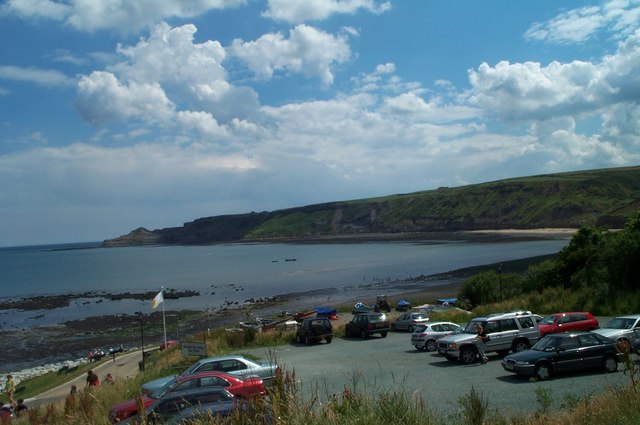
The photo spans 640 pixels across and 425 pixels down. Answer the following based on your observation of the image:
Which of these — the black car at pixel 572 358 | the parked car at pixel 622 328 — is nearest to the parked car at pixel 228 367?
the black car at pixel 572 358

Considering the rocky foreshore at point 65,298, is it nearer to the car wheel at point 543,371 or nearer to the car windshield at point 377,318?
the car windshield at point 377,318

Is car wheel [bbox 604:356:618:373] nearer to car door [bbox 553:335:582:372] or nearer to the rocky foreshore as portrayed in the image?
car door [bbox 553:335:582:372]

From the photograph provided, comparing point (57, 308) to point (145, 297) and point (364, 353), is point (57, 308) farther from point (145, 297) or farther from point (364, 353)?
point (364, 353)

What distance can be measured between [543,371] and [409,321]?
18.3 m

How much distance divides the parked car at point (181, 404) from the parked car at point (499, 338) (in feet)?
41.2

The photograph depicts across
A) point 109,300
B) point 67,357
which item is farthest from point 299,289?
point 67,357

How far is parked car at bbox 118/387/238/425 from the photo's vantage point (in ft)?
29.0

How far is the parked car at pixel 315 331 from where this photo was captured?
31141 millimetres

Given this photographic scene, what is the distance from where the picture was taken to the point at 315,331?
102 ft

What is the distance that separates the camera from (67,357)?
49.2 meters

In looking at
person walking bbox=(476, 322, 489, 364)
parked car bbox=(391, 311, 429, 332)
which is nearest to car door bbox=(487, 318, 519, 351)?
person walking bbox=(476, 322, 489, 364)

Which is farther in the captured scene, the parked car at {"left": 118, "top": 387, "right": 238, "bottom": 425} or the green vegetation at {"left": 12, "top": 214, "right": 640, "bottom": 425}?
the parked car at {"left": 118, "top": 387, "right": 238, "bottom": 425}

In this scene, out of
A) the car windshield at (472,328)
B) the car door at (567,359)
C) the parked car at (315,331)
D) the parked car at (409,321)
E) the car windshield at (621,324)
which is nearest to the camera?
the car door at (567,359)

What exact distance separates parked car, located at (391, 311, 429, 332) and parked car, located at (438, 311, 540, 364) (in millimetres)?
12140
